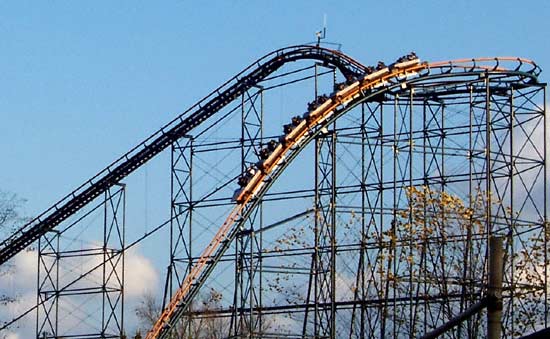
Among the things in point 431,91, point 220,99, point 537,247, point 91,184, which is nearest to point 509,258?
point 537,247

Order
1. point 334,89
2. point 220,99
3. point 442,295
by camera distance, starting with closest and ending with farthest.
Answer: point 442,295 → point 334,89 → point 220,99

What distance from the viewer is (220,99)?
4069 centimetres

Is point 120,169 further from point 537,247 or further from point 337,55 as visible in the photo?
point 537,247

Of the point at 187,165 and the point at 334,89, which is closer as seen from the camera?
the point at 334,89

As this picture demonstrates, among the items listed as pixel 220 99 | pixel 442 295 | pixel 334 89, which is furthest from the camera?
pixel 220 99

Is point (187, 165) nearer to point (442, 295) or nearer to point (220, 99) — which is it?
point (220, 99)

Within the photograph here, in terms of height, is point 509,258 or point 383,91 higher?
point 383,91

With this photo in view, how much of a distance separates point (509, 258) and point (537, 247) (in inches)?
60.6

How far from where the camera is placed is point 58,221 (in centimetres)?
4219

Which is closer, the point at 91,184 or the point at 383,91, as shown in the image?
the point at 383,91

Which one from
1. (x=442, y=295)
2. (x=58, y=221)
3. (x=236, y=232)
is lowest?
(x=442, y=295)

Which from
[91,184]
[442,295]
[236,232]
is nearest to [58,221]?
[91,184]

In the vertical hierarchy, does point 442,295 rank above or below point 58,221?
below

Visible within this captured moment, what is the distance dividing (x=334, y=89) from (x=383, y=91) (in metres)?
1.40
